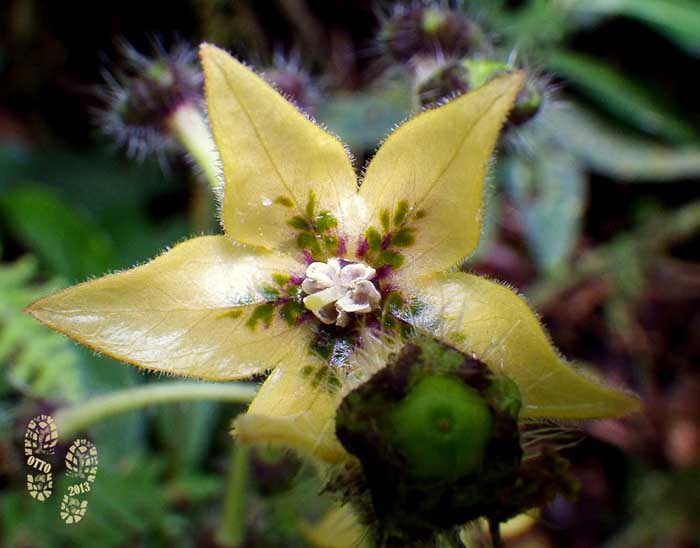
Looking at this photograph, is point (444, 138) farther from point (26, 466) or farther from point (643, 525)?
point (643, 525)

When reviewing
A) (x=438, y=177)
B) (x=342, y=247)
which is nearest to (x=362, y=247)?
(x=342, y=247)

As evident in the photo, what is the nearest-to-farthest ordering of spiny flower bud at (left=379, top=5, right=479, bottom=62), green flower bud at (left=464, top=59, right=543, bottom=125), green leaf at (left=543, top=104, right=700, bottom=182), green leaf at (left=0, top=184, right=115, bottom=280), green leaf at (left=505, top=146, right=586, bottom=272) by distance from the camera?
green flower bud at (left=464, top=59, right=543, bottom=125), spiny flower bud at (left=379, top=5, right=479, bottom=62), green leaf at (left=0, top=184, right=115, bottom=280), green leaf at (left=505, top=146, right=586, bottom=272), green leaf at (left=543, top=104, right=700, bottom=182)

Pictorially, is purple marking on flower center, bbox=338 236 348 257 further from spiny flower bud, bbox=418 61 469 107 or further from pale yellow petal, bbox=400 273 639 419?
spiny flower bud, bbox=418 61 469 107

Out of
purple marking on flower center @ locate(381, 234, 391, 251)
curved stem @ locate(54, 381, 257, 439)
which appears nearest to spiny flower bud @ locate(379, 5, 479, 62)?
purple marking on flower center @ locate(381, 234, 391, 251)

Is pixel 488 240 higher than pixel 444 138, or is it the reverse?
pixel 444 138

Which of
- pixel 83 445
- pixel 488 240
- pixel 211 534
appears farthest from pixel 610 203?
pixel 83 445

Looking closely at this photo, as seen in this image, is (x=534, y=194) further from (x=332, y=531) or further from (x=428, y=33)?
(x=332, y=531)

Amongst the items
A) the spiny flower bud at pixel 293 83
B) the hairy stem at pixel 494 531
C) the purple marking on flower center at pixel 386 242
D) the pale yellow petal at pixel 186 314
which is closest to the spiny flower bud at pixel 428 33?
the spiny flower bud at pixel 293 83
